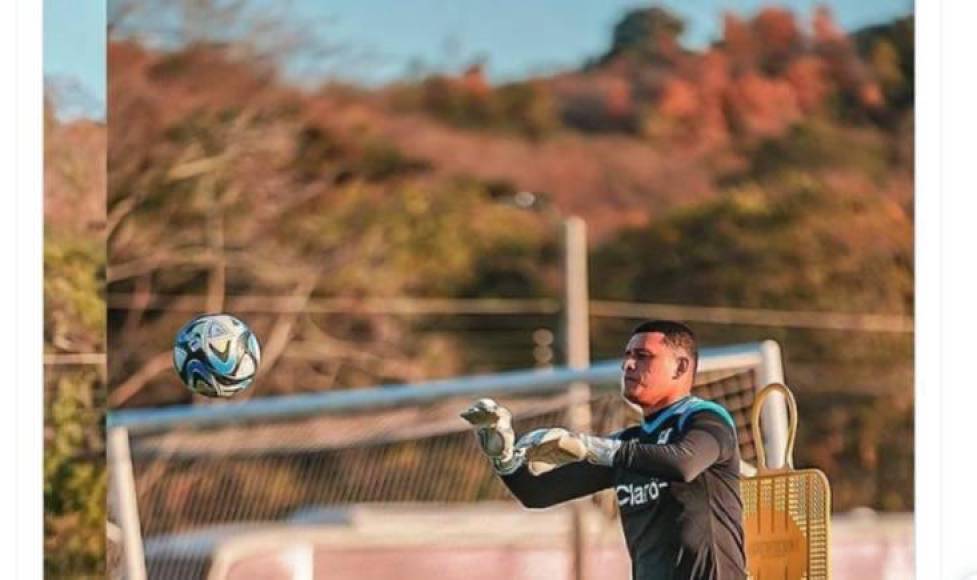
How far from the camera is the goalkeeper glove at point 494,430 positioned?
257cm

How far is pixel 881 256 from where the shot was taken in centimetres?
732

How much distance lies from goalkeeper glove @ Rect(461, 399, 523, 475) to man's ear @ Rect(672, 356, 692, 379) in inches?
10.9

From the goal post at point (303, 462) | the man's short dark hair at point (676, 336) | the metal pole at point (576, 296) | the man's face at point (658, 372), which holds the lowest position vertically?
the goal post at point (303, 462)

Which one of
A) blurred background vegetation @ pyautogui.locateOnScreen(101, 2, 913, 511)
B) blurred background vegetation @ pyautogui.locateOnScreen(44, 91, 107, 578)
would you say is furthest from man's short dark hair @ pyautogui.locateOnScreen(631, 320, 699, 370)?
blurred background vegetation @ pyautogui.locateOnScreen(101, 2, 913, 511)

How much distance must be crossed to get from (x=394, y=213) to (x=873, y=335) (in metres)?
1.93

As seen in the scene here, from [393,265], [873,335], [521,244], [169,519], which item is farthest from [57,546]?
[873,335]

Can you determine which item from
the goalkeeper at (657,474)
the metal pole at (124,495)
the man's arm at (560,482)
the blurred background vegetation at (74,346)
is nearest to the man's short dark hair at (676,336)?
the goalkeeper at (657,474)

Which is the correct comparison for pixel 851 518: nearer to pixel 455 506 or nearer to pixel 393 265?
pixel 455 506

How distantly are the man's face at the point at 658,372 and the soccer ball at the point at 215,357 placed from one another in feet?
2.80
